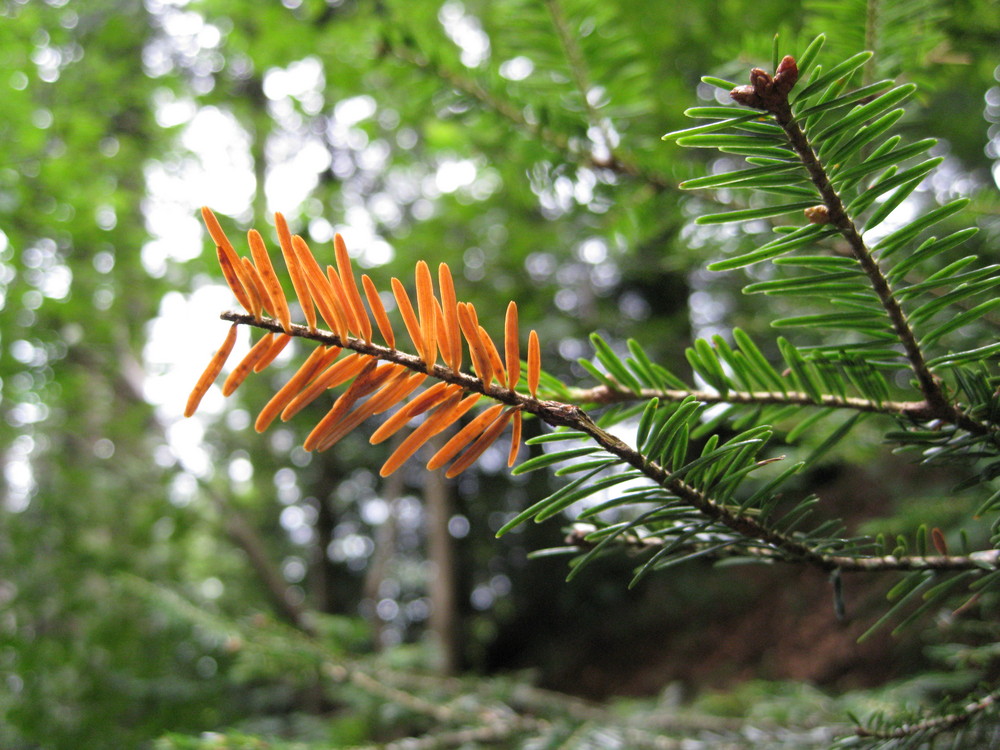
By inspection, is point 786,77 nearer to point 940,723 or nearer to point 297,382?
point 297,382

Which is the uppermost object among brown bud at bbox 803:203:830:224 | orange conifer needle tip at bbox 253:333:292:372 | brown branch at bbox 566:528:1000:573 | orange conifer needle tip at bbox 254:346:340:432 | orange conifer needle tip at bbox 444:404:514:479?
brown bud at bbox 803:203:830:224

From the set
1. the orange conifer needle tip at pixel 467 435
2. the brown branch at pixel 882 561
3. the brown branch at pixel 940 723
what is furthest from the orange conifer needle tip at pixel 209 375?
the brown branch at pixel 940 723

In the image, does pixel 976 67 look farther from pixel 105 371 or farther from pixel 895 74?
pixel 105 371

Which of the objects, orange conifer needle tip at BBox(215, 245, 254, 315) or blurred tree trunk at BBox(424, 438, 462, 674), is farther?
blurred tree trunk at BBox(424, 438, 462, 674)

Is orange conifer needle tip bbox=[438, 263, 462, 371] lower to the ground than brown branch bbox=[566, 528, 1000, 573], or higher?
higher

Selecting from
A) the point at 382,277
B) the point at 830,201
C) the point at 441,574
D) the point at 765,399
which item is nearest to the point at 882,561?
the point at 765,399

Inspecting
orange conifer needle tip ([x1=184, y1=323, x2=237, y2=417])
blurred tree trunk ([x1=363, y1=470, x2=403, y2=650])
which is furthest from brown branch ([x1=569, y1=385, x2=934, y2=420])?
blurred tree trunk ([x1=363, y1=470, x2=403, y2=650])

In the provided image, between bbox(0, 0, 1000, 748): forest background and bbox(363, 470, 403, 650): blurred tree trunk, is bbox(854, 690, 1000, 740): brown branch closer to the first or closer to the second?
bbox(0, 0, 1000, 748): forest background
